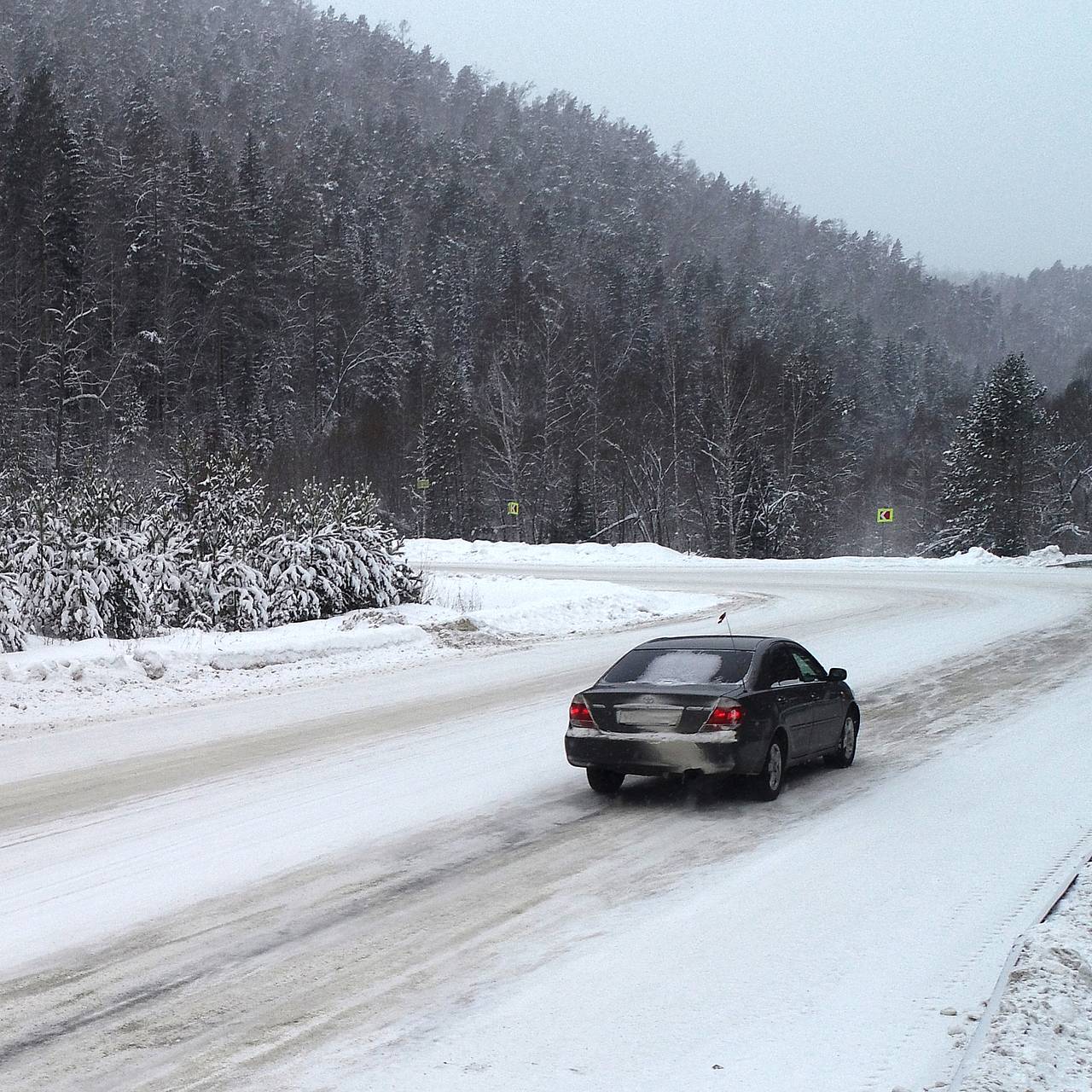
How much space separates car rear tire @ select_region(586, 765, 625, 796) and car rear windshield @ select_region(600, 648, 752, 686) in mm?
756

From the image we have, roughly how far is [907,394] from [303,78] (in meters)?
84.9

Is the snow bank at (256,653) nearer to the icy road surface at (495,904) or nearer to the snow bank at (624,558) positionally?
the icy road surface at (495,904)

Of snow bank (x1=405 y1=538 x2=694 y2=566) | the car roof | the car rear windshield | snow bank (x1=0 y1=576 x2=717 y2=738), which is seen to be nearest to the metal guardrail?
the car rear windshield

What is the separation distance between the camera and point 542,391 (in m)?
63.6

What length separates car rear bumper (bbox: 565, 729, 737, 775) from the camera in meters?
8.66

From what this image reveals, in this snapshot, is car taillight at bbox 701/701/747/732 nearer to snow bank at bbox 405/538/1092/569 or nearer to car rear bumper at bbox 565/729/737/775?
car rear bumper at bbox 565/729/737/775

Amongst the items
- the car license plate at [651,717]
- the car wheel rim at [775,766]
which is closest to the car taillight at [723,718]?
the car license plate at [651,717]

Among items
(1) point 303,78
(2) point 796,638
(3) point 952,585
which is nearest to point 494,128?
(1) point 303,78

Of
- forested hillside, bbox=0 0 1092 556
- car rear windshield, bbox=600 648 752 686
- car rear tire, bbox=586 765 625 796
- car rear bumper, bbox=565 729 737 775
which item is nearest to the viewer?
car rear bumper, bbox=565 729 737 775

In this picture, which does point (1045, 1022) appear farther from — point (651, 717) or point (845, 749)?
point (845, 749)

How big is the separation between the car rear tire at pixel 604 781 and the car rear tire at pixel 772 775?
3.73 ft

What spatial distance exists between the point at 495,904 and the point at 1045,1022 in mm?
2973

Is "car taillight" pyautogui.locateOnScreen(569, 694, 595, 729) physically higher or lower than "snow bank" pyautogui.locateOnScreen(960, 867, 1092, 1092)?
higher

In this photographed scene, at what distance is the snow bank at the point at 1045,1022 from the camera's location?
406 centimetres
